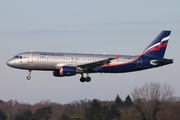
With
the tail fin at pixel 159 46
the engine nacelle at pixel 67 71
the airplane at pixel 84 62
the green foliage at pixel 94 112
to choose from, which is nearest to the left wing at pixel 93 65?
the airplane at pixel 84 62

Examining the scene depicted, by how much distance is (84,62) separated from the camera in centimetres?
7925

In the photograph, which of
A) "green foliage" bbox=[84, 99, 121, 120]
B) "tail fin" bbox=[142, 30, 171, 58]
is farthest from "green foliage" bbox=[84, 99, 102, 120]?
"tail fin" bbox=[142, 30, 171, 58]

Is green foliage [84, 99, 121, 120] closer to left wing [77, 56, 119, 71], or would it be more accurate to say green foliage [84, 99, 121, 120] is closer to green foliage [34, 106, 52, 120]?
green foliage [34, 106, 52, 120]

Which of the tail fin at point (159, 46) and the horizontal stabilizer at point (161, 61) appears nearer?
the horizontal stabilizer at point (161, 61)

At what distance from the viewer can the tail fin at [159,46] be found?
85.3 m

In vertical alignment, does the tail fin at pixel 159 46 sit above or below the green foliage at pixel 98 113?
above

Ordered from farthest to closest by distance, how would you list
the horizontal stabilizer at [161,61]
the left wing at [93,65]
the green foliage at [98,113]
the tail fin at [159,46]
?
1. the green foliage at [98,113]
2. the tail fin at [159,46]
3. the horizontal stabilizer at [161,61]
4. the left wing at [93,65]

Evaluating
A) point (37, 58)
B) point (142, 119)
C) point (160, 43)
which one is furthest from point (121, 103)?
point (37, 58)

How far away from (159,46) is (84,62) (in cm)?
1403

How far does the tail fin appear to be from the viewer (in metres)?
85.3

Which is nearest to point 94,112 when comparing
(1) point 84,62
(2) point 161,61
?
(2) point 161,61

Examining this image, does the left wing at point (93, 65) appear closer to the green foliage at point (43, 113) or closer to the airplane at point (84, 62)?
the airplane at point (84, 62)

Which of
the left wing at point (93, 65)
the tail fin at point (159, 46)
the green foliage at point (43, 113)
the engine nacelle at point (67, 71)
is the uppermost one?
the tail fin at point (159, 46)

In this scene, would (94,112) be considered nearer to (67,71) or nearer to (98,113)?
(98,113)
